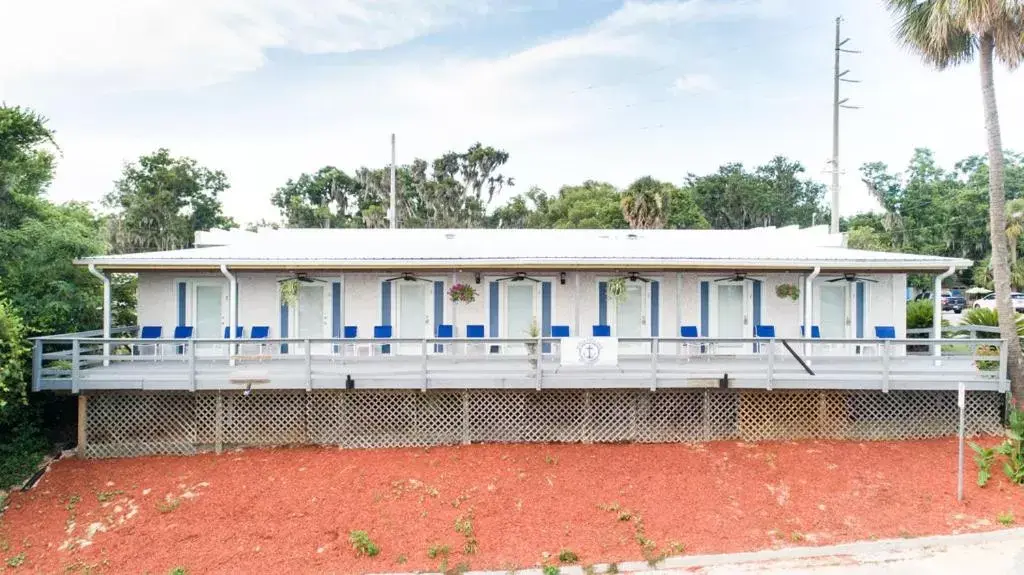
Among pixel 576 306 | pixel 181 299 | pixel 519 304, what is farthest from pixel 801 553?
pixel 181 299

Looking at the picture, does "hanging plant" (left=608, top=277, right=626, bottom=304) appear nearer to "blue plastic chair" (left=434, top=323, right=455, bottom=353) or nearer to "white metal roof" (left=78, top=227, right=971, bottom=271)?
"white metal roof" (left=78, top=227, right=971, bottom=271)

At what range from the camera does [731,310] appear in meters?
11.9

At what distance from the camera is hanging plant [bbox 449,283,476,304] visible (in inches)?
446

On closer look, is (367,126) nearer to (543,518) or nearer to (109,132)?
(109,132)

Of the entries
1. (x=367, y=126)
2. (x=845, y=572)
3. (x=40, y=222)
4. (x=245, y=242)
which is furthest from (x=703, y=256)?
(x=367, y=126)

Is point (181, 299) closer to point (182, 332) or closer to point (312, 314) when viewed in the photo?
point (182, 332)

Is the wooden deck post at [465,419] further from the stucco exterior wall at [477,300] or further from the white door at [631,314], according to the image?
the white door at [631,314]

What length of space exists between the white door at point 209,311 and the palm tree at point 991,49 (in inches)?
629

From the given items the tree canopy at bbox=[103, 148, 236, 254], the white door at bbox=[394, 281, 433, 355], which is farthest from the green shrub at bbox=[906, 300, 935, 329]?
the tree canopy at bbox=[103, 148, 236, 254]

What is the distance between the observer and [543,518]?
7.71 metres

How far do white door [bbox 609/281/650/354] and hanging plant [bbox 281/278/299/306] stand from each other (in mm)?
7129

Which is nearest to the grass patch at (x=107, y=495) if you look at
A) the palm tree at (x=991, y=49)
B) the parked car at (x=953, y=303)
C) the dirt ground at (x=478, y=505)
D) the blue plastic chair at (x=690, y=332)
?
the dirt ground at (x=478, y=505)

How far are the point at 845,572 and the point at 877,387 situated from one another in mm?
3668

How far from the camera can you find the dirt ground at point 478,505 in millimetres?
7125
